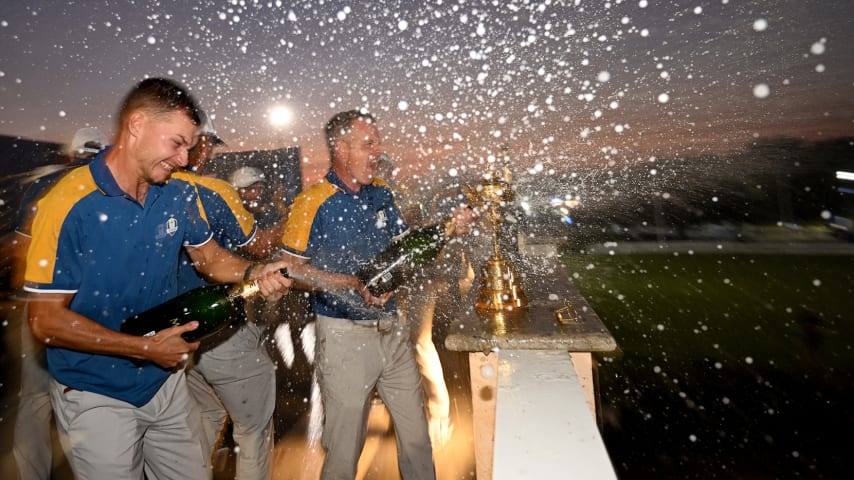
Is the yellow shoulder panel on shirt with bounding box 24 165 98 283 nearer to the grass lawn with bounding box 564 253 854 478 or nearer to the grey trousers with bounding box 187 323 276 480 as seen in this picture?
the grey trousers with bounding box 187 323 276 480

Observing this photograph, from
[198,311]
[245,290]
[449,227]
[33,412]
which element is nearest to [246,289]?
[245,290]

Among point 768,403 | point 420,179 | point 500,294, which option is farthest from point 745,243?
point 500,294

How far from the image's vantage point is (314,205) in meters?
2.55

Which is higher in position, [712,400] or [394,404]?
[394,404]

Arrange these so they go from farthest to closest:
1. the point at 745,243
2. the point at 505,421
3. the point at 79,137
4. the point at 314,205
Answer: the point at 745,243, the point at 79,137, the point at 314,205, the point at 505,421

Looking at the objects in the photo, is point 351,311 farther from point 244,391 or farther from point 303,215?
point 244,391

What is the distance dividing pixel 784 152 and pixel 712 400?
46.6 m

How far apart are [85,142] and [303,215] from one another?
2040 mm

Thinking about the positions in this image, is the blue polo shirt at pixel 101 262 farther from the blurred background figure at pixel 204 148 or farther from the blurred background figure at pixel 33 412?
the blurred background figure at pixel 33 412

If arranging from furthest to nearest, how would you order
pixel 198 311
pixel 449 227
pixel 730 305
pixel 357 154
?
pixel 730 305, pixel 449 227, pixel 357 154, pixel 198 311

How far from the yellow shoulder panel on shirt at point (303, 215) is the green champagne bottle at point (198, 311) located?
0.25m

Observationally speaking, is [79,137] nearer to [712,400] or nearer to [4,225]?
[4,225]

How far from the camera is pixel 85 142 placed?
3068mm

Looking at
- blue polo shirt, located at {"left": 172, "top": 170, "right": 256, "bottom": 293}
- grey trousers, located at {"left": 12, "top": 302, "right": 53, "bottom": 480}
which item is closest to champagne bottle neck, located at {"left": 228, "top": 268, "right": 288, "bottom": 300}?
blue polo shirt, located at {"left": 172, "top": 170, "right": 256, "bottom": 293}
